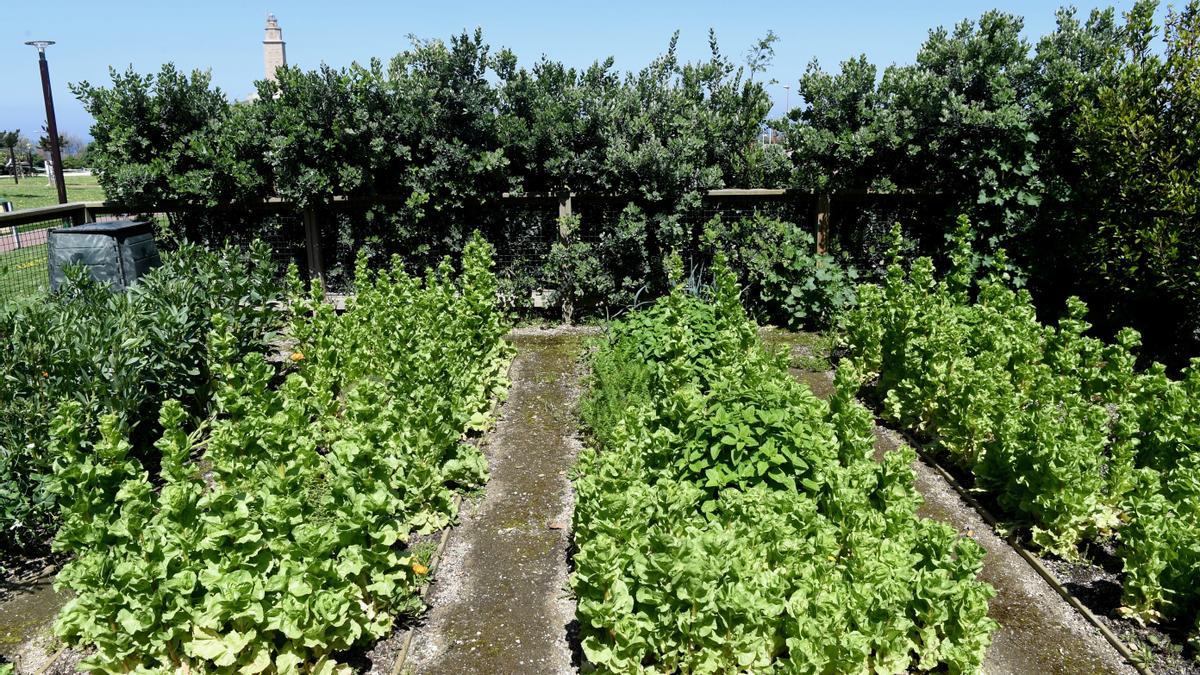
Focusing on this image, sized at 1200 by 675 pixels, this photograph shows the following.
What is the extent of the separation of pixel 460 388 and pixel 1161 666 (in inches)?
167

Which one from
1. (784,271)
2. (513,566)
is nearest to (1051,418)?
(513,566)

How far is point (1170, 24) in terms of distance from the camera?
7961 millimetres

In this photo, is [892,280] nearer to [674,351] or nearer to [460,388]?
[674,351]

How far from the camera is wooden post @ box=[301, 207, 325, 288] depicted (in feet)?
33.0

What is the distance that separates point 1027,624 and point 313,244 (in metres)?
8.27

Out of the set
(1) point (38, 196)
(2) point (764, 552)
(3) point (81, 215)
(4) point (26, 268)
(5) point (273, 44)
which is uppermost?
(5) point (273, 44)

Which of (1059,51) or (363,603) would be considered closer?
(363,603)

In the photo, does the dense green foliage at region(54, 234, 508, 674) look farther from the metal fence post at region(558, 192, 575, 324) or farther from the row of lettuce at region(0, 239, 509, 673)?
the metal fence post at region(558, 192, 575, 324)

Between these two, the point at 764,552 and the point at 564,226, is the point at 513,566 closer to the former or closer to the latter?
the point at 764,552

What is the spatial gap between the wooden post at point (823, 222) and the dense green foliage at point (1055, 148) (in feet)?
0.79

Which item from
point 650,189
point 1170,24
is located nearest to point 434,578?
point 650,189

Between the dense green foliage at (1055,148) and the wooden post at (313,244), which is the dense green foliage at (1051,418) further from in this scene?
the wooden post at (313,244)

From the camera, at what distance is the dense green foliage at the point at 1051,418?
13.9 feet

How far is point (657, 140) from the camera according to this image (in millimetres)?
9445
